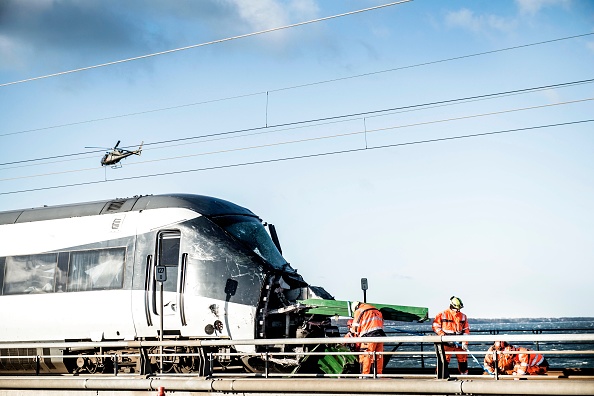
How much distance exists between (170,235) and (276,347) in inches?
123

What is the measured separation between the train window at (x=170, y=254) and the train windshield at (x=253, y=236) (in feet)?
2.99

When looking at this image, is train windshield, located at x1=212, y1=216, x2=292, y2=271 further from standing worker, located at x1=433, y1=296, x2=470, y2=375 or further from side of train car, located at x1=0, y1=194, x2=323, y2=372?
standing worker, located at x1=433, y1=296, x2=470, y2=375

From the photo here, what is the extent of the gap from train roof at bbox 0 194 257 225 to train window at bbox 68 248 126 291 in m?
0.98

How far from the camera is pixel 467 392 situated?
8680 millimetres

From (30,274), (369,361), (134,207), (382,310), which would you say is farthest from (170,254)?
(369,361)

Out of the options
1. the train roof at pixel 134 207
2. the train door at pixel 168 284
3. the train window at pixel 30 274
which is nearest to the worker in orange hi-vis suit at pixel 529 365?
the train door at pixel 168 284

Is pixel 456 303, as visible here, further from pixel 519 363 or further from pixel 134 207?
pixel 134 207

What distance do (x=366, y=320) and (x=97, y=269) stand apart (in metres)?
5.88

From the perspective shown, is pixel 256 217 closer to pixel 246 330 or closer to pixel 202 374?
pixel 246 330

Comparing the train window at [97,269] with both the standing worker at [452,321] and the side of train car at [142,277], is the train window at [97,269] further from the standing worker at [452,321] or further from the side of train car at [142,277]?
the standing worker at [452,321]

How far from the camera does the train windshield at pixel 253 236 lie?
48.2 feet

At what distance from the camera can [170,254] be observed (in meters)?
14.4

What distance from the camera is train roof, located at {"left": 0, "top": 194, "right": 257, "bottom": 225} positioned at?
14852 mm

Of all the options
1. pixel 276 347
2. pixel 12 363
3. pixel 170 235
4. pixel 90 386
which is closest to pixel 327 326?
pixel 276 347
